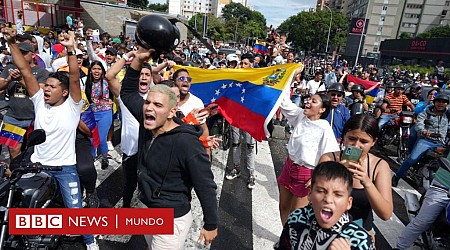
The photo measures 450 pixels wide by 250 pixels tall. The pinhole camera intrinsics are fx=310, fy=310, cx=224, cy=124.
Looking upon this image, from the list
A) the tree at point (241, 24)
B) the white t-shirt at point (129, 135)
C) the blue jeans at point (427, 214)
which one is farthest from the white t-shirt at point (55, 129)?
the tree at point (241, 24)

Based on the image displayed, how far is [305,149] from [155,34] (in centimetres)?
197

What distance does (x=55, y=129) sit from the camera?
315 centimetres

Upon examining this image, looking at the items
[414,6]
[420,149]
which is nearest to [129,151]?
[420,149]

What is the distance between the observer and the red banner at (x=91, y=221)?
8.05ft

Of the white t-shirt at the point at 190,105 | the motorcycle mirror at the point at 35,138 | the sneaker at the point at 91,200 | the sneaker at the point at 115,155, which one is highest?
the motorcycle mirror at the point at 35,138

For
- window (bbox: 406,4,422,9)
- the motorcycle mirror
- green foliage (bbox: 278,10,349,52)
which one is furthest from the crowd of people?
window (bbox: 406,4,422,9)

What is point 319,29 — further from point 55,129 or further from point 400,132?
point 55,129

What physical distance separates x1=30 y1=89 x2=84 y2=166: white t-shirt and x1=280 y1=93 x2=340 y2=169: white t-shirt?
8.01 ft

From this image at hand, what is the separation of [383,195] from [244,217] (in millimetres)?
2445

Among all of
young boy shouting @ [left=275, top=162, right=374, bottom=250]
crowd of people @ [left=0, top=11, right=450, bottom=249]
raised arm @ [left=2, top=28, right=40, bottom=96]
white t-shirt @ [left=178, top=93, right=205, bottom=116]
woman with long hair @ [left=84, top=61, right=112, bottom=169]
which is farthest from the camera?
woman with long hair @ [left=84, top=61, right=112, bottom=169]

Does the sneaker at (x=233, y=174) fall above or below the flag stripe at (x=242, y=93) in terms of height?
below

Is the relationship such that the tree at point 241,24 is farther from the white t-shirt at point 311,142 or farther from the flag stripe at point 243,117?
the white t-shirt at point 311,142

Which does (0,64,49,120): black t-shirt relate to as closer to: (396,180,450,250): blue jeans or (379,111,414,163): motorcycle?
(396,180,450,250): blue jeans

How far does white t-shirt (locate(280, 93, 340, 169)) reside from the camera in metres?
3.34
